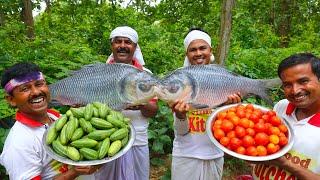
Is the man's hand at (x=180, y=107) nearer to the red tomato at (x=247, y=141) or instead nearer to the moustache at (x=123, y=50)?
the red tomato at (x=247, y=141)

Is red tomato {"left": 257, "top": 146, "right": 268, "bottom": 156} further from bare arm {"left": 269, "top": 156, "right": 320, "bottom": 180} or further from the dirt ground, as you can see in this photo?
the dirt ground

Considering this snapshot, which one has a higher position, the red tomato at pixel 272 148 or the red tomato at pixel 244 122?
the red tomato at pixel 244 122

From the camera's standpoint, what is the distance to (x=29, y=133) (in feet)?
8.88

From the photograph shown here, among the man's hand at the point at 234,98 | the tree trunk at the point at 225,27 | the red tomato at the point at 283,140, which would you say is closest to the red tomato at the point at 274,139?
the red tomato at the point at 283,140

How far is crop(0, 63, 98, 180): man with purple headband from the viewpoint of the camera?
8.52ft

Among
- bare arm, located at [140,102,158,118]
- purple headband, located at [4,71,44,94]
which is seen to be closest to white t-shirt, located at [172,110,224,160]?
bare arm, located at [140,102,158,118]

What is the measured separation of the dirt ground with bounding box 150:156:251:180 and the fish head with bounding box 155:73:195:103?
295 centimetres

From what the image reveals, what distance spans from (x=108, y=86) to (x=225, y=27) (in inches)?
156

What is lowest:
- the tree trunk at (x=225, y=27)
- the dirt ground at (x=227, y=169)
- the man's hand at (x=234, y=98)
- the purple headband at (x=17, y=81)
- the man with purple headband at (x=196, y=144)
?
the dirt ground at (x=227, y=169)

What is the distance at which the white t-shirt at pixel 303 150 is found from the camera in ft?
8.55

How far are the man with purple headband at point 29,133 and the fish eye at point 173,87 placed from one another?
99cm

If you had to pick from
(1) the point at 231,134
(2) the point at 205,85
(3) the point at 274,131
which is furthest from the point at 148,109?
(3) the point at 274,131

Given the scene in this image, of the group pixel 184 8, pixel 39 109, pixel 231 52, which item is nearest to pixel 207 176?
pixel 39 109

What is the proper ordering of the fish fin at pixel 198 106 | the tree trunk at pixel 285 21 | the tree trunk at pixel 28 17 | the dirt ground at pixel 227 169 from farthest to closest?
the tree trunk at pixel 285 21
the tree trunk at pixel 28 17
the dirt ground at pixel 227 169
the fish fin at pixel 198 106
